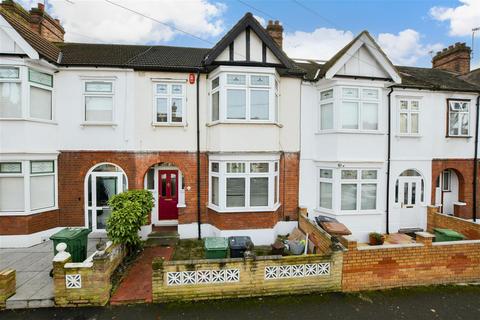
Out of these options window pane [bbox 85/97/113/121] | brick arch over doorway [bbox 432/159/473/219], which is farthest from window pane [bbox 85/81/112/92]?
brick arch over doorway [bbox 432/159/473/219]

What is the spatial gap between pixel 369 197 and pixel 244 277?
6582 millimetres

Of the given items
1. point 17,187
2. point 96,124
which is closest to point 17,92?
point 96,124

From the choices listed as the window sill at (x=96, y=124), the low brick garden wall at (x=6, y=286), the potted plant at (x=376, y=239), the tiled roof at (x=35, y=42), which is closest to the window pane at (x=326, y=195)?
the potted plant at (x=376, y=239)

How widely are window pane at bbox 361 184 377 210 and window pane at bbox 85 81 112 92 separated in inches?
415

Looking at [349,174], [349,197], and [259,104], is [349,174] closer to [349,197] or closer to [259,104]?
[349,197]

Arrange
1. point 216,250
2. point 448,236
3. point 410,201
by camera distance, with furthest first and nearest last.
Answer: point 410,201 → point 448,236 → point 216,250

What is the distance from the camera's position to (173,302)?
18.4 feet

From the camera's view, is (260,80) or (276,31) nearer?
(260,80)

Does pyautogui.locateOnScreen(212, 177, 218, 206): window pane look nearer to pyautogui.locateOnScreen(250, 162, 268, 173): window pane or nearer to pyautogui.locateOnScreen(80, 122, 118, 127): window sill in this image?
pyautogui.locateOnScreen(250, 162, 268, 173): window pane

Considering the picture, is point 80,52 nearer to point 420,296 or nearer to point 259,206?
point 259,206

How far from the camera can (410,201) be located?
10.8 metres

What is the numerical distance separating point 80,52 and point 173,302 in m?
10.2

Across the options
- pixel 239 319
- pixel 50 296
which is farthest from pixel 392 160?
pixel 50 296

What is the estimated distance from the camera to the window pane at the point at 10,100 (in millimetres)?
8086
